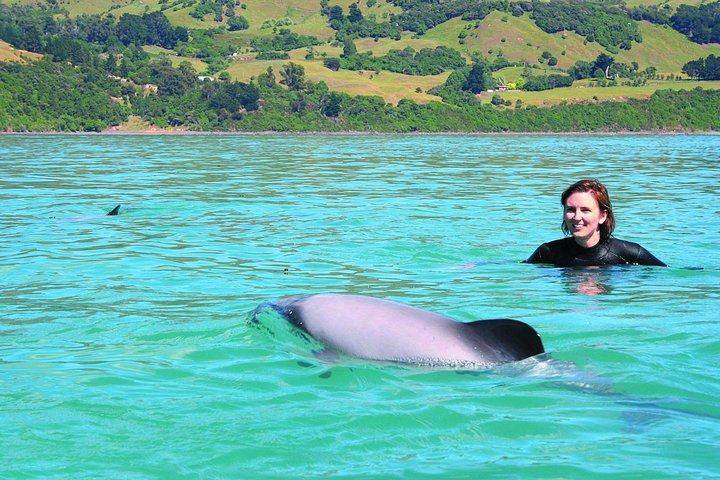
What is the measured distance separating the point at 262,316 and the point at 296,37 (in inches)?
6897

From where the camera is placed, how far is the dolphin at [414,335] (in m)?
6.29

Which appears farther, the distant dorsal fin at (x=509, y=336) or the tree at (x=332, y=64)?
the tree at (x=332, y=64)

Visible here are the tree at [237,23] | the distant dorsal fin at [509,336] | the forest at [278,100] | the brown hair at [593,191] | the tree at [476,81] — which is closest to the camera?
the distant dorsal fin at [509,336]

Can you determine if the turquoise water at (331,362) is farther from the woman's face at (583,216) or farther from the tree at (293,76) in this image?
the tree at (293,76)

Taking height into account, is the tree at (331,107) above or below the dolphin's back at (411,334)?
below

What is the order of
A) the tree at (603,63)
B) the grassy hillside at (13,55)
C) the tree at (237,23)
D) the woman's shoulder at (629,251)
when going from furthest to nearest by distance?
the tree at (237,23)
the tree at (603,63)
the grassy hillside at (13,55)
the woman's shoulder at (629,251)

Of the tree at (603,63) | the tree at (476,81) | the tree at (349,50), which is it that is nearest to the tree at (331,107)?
the tree at (476,81)

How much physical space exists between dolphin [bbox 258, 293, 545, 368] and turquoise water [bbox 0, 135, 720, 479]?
12cm

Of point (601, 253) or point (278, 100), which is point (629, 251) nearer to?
point (601, 253)

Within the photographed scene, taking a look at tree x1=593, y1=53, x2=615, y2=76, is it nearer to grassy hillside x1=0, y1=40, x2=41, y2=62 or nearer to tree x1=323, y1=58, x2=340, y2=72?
tree x1=323, y1=58, x2=340, y2=72

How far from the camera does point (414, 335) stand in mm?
6465

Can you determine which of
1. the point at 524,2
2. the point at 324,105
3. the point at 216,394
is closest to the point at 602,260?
the point at 216,394

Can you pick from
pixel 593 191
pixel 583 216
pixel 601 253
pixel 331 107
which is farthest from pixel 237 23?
pixel 593 191

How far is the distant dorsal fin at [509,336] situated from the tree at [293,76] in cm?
12132
